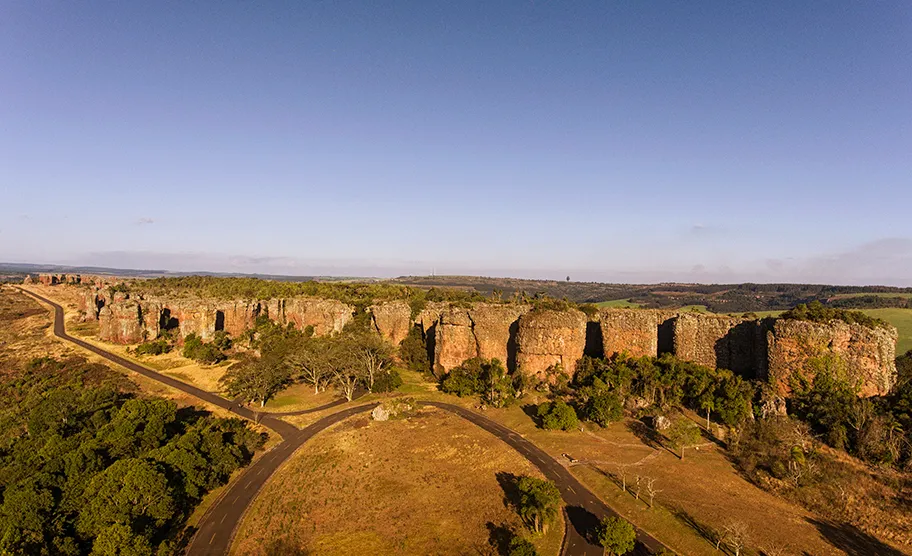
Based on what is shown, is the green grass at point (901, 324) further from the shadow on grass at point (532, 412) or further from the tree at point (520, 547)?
the tree at point (520, 547)

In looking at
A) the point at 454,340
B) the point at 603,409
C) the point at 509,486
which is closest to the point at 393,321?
the point at 454,340

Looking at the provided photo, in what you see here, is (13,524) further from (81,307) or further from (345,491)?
(81,307)

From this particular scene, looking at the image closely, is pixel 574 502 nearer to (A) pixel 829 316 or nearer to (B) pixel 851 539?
(B) pixel 851 539

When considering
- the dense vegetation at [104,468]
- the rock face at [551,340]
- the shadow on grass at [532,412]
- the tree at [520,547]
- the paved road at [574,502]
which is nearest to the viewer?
the tree at [520,547]

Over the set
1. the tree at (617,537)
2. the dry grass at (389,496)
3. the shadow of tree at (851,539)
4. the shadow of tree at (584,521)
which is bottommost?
the dry grass at (389,496)

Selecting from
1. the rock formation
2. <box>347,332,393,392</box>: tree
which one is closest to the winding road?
<box>347,332,393,392</box>: tree

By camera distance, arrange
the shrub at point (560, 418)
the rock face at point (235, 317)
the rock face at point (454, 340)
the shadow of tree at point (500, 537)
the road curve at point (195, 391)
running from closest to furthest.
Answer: the shadow of tree at point (500, 537), the shrub at point (560, 418), the road curve at point (195, 391), the rock face at point (454, 340), the rock face at point (235, 317)

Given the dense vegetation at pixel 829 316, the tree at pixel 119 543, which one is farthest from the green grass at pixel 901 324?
the tree at pixel 119 543
